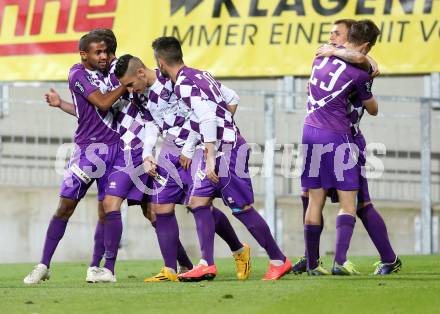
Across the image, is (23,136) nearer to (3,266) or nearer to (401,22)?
(3,266)

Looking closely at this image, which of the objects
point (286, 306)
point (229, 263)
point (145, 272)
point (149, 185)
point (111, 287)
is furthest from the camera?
point (229, 263)

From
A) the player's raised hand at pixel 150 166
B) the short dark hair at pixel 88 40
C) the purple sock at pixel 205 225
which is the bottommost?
the purple sock at pixel 205 225

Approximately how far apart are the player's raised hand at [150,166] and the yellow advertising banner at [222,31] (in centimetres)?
597

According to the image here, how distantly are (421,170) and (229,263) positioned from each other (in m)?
3.20

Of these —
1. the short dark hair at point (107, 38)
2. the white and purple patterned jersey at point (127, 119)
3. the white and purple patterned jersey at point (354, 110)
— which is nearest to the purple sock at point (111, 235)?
the white and purple patterned jersey at point (127, 119)

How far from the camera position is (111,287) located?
10172 mm

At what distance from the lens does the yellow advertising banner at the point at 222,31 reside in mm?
15992

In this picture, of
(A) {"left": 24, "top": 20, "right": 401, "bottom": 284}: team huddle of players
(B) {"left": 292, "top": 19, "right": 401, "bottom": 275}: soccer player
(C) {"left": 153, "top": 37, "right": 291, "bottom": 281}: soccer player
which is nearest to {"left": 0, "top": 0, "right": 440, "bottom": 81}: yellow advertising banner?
(B) {"left": 292, "top": 19, "right": 401, "bottom": 275}: soccer player

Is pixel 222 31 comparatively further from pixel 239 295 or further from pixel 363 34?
pixel 239 295

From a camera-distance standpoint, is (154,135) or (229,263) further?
(229,263)

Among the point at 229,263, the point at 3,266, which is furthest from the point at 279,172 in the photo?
the point at 3,266

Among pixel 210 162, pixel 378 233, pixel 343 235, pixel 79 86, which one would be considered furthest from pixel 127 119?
pixel 378 233

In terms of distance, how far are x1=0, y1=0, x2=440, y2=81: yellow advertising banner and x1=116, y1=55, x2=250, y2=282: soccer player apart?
564 centimetres

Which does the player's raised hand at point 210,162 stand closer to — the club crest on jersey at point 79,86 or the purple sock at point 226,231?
the purple sock at point 226,231
